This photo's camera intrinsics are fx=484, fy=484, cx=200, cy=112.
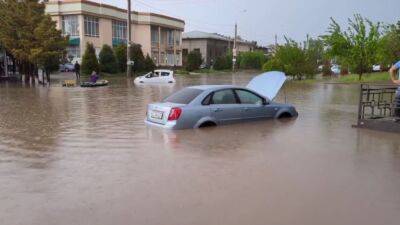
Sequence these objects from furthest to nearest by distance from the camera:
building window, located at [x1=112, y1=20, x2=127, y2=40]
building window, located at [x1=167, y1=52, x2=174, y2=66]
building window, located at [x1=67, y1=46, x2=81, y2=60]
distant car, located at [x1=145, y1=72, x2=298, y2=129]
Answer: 1. building window, located at [x1=167, y1=52, x2=174, y2=66]
2. building window, located at [x1=112, y1=20, x2=127, y2=40]
3. building window, located at [x1=67, y1=46, x2=81, y2=60]
4. distant car, located at [x1=145, y1=72, x2=298, y2=129]

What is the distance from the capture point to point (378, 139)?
11.0 meters

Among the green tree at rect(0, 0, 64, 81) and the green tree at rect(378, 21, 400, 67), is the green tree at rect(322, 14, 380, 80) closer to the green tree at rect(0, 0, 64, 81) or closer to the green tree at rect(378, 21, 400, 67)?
the green tree at rect(378, 21, 400, 67)

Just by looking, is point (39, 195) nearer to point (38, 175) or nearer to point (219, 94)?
point (38, 175)

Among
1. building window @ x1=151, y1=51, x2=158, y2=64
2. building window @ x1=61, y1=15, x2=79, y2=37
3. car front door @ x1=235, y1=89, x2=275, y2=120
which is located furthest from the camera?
building window @ x1=151, y1=51, x2=158, y2=64

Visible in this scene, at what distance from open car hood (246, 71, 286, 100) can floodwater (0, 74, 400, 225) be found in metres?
2.39

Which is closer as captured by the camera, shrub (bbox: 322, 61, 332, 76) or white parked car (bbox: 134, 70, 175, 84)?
white parked car (bbox: 134, 70, 175, 84)

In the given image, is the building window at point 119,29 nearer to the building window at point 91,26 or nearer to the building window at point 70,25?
the building window at point 91,26

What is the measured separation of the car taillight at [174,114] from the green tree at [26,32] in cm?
2561

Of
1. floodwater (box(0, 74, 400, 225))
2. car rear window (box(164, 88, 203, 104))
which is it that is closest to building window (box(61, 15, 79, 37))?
floodwater (box(0, 74, 400, 225))

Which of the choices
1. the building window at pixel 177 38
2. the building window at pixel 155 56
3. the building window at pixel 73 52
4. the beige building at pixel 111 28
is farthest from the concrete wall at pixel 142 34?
the building window at pixel 73 52

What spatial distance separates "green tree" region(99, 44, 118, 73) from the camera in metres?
56.5

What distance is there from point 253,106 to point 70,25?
5507cm

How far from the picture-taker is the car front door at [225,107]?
12.2 meters

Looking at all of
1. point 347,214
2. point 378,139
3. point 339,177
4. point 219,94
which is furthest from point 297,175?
point 219,94
